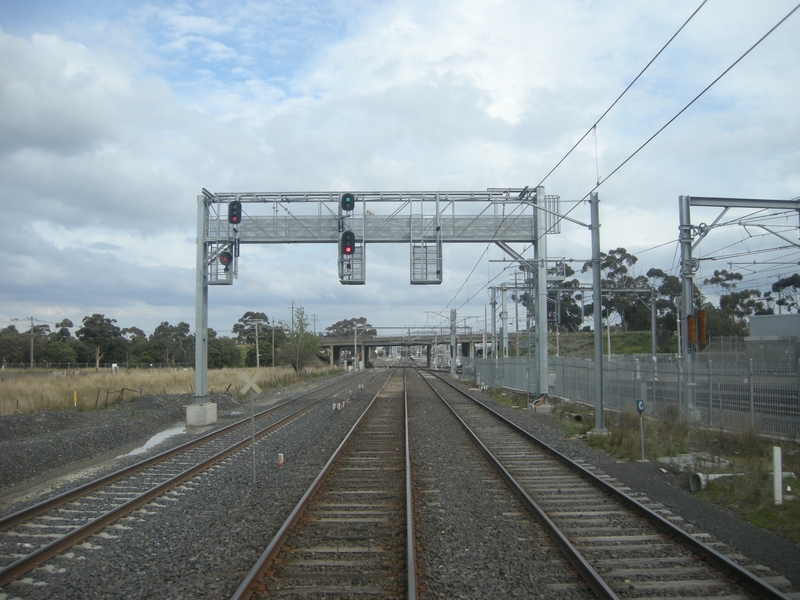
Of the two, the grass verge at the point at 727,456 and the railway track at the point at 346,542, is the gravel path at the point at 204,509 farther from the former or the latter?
the grass verge at the point at 727,456

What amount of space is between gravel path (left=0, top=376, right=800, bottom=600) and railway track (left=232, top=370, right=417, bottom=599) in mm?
322

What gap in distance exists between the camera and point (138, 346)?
97688 mm

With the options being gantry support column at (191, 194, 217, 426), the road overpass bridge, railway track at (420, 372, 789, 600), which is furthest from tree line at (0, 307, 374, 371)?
railway track at (420, 372, 789, 600)

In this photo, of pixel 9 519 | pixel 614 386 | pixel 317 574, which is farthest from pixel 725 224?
pixel 9 519

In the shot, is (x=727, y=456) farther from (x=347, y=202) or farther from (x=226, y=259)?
(x=226, y=259)

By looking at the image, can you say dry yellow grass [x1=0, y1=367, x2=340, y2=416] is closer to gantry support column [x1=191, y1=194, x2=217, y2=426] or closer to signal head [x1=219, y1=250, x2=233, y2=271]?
gantry support column [x1=191, y1=194, x2=217, y2=426]

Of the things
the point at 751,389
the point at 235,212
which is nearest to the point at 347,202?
the point at 235,212

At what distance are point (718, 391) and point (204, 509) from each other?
566 inches

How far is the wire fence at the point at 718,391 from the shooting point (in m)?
15.1

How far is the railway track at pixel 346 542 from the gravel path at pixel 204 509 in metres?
0.32

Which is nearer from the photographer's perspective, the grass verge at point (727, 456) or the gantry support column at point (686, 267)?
the grass verge at point (727, 456)

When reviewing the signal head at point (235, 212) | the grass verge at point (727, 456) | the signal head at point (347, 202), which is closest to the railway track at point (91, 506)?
the signal head at point (235, 212)

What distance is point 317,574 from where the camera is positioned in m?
6.80

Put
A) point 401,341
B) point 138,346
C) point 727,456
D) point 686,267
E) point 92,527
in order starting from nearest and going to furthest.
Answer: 1. point 92,527
2. point 727,456
3. point 686,267
4. point 138,346
5. point 401,341
